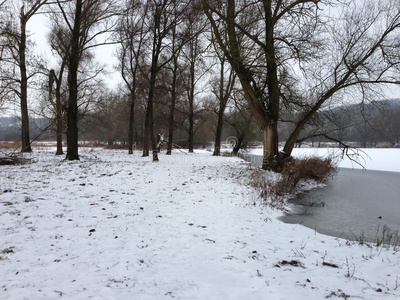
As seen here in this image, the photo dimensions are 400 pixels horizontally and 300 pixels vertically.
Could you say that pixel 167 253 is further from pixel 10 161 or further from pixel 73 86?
pixel 73 86

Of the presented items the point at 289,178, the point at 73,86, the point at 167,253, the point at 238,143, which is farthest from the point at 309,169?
the point at 238,143

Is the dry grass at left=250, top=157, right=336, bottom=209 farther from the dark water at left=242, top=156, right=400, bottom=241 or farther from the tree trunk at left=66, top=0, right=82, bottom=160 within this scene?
the tree trunk at left=66, top=0, right=82, bottom=160

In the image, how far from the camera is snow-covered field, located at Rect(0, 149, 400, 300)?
9.23 ft

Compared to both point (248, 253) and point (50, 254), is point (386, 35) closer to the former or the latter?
point (248, 253)

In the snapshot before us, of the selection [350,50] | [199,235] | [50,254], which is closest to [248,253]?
[199,235]

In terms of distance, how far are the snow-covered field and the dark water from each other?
84 cm

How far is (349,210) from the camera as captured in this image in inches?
290

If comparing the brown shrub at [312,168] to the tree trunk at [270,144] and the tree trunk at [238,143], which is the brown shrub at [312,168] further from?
the tree trunk at [238,143]

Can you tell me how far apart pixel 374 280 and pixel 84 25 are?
51.1 ft

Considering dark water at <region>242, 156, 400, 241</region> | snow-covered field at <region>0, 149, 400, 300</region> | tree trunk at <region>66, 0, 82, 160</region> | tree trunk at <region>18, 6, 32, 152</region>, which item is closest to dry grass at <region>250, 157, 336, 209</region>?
dark water at <region>242, 156, 400, 241</region>

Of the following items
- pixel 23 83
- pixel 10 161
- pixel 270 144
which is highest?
pixel 23 83

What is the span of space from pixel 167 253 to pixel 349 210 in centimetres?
621

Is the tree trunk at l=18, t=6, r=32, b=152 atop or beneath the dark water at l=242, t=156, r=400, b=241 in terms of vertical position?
atop

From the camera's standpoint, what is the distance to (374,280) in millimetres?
3166
